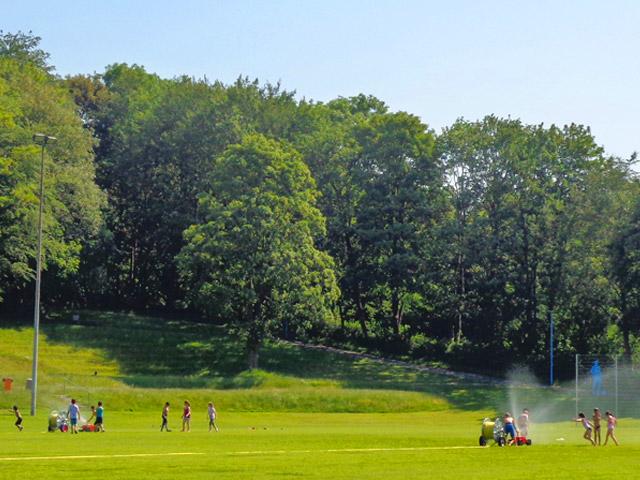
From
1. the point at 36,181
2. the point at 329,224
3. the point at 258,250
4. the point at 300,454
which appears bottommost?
the point at 300,454

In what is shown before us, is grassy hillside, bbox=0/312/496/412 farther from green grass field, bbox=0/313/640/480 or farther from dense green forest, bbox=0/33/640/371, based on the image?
dense green forest, bbox=0/33/640/371

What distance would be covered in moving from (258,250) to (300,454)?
48.3m

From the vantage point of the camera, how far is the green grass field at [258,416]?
111 feet

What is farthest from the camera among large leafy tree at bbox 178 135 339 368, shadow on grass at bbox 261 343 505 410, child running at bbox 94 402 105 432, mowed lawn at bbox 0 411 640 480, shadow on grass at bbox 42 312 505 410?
large leafy tree at bbox 178 135 339 368

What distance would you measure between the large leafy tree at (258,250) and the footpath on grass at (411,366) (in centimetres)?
751

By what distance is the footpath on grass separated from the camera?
8650 centimetres

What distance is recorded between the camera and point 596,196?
89125mm

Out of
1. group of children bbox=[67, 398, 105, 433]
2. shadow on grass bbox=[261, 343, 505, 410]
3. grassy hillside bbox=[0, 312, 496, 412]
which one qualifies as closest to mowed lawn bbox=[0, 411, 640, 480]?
group of children bbox=[67, 398, 105, 433]

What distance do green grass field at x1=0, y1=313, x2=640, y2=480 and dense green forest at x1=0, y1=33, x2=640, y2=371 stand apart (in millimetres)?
4873

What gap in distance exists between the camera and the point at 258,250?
8588 centimetres

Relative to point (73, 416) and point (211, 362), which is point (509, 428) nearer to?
point (73, 416)

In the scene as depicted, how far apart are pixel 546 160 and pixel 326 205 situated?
19.7m

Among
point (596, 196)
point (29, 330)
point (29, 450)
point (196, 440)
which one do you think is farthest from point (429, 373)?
point (29, 450)

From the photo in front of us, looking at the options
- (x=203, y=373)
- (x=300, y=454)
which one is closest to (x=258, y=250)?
(x=203, y=373)
